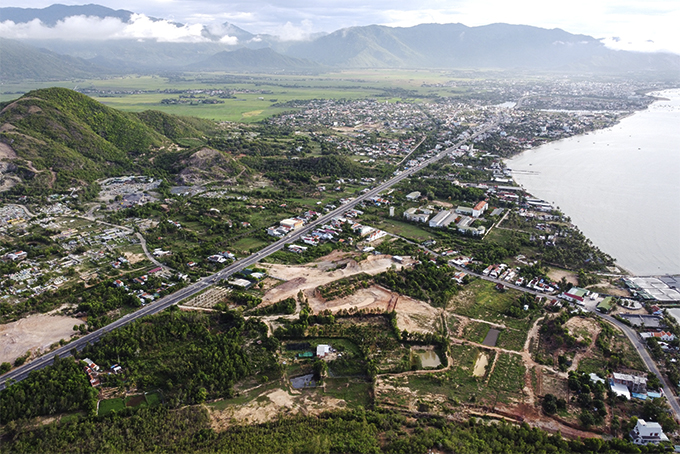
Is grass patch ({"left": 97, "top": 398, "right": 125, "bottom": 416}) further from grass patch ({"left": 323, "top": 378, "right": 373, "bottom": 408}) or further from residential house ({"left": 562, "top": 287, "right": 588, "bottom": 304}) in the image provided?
residential house ({"left": 562, "top": 287, "right": 588, "bottom": 304})

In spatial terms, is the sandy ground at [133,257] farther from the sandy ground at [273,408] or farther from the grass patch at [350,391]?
the grass patch at [350,391]

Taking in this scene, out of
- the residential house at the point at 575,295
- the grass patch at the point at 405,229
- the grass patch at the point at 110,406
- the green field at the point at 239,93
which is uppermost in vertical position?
the green field at the point at 239,93

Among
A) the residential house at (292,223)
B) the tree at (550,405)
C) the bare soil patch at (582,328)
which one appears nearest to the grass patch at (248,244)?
the residential house at (292,223)

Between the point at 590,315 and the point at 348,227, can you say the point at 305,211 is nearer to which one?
the point at 348,227

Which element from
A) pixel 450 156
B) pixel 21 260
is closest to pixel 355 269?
pixel 21 260

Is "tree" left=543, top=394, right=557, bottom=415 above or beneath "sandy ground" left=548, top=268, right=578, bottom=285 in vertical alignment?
beneath

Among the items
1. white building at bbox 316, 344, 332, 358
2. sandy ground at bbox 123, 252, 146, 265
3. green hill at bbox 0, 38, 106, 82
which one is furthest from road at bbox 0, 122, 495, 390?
green hill at bbox 0, 38, 106, 82

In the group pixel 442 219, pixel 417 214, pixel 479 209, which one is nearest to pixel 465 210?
pixel 479 209

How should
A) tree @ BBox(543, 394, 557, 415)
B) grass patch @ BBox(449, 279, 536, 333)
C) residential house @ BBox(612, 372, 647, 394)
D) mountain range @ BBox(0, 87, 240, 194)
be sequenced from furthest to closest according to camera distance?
mountain range @ BBox(0, 87, 240, 194), grass patch @ BBox(449, 279, 536, 333), residential house @ BBox(612, 372, 647, 394), tree @ BBox(543, 394, 557, 415)
